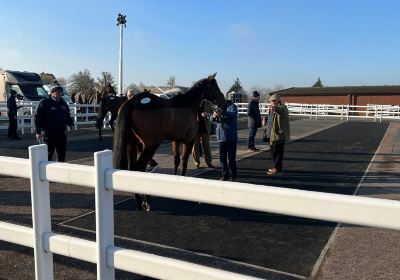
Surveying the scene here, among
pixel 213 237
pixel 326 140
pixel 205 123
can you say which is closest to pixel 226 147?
pixel 205 123

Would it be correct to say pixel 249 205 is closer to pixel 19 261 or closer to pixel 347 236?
pixel 19 261

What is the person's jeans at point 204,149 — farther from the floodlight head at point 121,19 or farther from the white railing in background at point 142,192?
the floodlight head at point 121,19

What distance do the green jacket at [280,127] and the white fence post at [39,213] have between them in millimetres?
7107

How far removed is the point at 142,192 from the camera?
2178 millimetres

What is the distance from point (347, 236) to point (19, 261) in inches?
152

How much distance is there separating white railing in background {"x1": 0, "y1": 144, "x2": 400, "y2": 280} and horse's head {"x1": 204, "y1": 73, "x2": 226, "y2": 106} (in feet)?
19.5

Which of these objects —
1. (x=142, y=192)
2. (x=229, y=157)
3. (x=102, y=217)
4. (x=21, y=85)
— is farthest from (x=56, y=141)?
(x=21, y=85)

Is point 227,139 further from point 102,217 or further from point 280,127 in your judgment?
point 102,217

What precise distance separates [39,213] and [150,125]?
4.02 m

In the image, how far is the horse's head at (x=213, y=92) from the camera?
27.6 ft

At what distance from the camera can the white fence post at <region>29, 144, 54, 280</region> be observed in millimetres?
2523

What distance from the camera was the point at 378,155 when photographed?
493 inches

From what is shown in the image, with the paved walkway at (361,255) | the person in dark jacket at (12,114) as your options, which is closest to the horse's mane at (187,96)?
the paved walkway at (361,255)

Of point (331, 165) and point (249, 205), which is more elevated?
point (249, 205)
